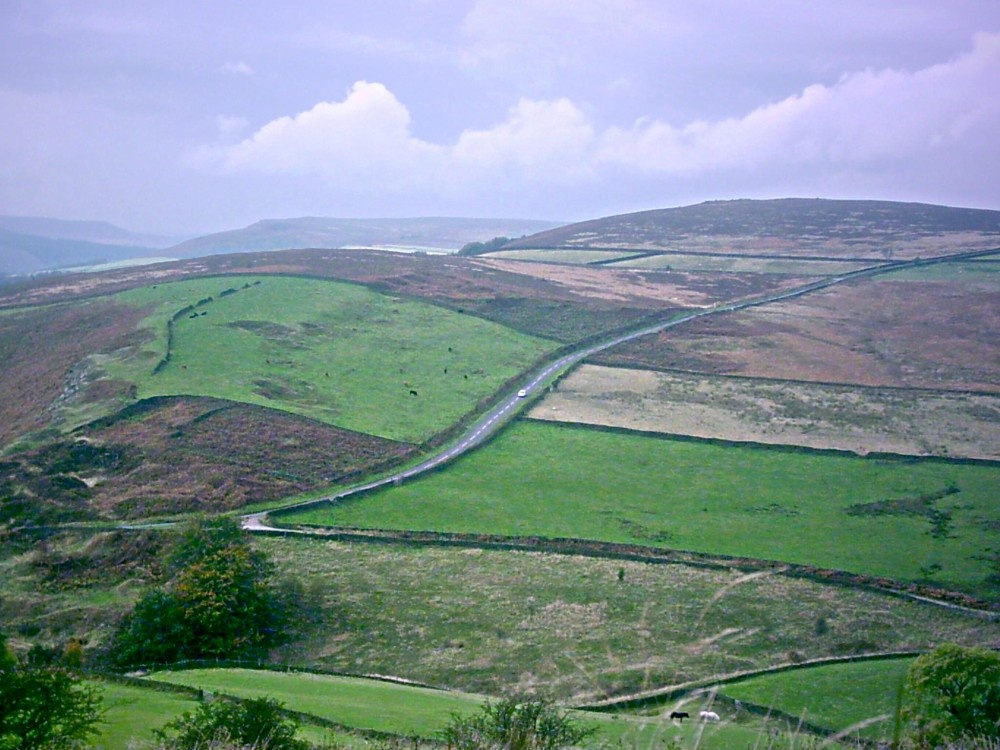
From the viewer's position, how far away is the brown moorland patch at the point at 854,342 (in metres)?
79.4

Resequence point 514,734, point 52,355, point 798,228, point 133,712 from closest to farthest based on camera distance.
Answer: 1. point 514,734
2. point 133,712
3. point 52,355
4. point 798,228

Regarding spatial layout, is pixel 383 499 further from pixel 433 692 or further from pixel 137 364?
pixel 137 364

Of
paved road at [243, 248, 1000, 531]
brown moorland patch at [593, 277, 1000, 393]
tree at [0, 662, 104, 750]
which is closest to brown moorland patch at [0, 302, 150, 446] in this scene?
paved road at [243, 248, 1000, 531]

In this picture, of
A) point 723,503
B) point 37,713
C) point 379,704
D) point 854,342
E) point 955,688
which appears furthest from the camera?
point 854,342

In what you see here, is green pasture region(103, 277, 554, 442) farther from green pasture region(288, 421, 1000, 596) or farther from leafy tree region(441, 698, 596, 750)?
leafy tree region(441, 698, 596, 750)

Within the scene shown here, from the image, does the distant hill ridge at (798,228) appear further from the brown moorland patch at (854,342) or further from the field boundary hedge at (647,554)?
the field boundary hedge at (647,554)

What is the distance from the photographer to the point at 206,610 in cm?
3672

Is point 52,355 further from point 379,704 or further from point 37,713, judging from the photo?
point 37,713

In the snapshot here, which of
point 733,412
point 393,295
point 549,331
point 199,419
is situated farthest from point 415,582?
point 393,295

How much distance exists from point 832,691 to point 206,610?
2605cm

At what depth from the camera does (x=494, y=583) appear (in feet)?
137

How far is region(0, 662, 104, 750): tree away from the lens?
1735cm

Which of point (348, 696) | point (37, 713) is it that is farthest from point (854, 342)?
point (37, 713)

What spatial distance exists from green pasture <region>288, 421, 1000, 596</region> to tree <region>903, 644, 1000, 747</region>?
18.0 m
